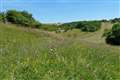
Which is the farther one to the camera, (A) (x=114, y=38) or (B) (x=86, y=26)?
(B) (x=86, y=26)

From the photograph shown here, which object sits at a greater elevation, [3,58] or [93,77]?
[3,58]

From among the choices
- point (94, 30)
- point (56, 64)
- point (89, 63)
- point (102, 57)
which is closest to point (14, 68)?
point (56, 64)

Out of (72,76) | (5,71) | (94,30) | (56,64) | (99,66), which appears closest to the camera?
(5,71)

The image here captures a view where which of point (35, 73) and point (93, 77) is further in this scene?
point (93, 77)

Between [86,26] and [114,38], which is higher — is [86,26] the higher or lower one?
the higher one

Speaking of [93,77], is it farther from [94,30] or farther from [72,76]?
[94,30]

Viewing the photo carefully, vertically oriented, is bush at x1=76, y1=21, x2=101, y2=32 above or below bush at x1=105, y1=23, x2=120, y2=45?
above

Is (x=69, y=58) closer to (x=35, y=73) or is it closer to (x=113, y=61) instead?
(x=113, y=61)

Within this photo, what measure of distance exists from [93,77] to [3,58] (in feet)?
7.17

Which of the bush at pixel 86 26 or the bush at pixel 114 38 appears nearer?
the bush at pixel 114 38

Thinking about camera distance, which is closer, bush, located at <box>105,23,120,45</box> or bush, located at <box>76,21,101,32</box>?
bush, located at <box>105,23,120,45</box>

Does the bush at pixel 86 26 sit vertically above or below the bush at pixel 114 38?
above

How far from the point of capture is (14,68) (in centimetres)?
784

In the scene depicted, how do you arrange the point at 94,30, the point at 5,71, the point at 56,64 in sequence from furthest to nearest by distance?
the point at 94,30
the point at 56,64
the point at 5,71
